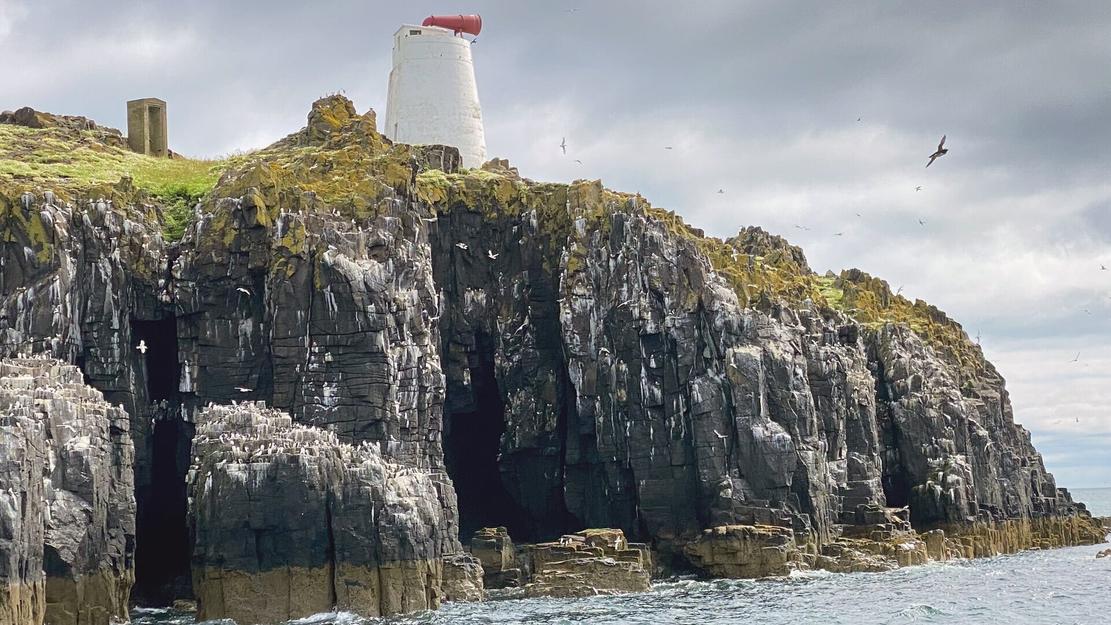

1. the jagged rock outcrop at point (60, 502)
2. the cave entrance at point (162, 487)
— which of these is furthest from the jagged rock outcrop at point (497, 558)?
the jagged rock outcrop at point (60, 502)

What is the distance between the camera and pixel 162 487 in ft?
324

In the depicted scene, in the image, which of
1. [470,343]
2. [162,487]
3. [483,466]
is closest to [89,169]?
[162,487]

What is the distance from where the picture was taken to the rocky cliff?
9494cm

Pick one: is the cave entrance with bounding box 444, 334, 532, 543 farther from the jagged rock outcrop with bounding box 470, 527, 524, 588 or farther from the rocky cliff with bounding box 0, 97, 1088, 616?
the jagged rock outcrop with bounding box 470, 527, 524, 588

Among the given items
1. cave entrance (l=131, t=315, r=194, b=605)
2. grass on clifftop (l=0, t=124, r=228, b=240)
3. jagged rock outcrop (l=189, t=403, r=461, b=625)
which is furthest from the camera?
grass on clifftop (l=0, t=124, r=228, b=240)

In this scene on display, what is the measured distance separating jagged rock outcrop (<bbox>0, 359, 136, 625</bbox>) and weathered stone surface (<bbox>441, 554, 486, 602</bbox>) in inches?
576

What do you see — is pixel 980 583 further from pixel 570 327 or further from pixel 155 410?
pixel 155 410

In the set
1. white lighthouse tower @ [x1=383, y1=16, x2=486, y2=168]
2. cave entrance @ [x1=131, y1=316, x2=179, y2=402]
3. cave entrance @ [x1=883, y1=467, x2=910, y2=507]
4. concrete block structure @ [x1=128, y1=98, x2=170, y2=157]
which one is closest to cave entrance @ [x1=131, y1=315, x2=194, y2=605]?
cave entrance @ [x1=131, y1=316, x2=179, y2=402]

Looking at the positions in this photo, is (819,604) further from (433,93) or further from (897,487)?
(433,93)

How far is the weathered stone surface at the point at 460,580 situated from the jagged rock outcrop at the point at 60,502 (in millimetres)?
14631

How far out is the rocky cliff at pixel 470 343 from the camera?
94938mm

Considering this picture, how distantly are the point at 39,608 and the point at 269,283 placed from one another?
26.6m

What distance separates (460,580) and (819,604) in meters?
16.9

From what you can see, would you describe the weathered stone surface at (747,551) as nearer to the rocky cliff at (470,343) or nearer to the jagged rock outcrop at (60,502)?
the rocky cliff at (470,343)
